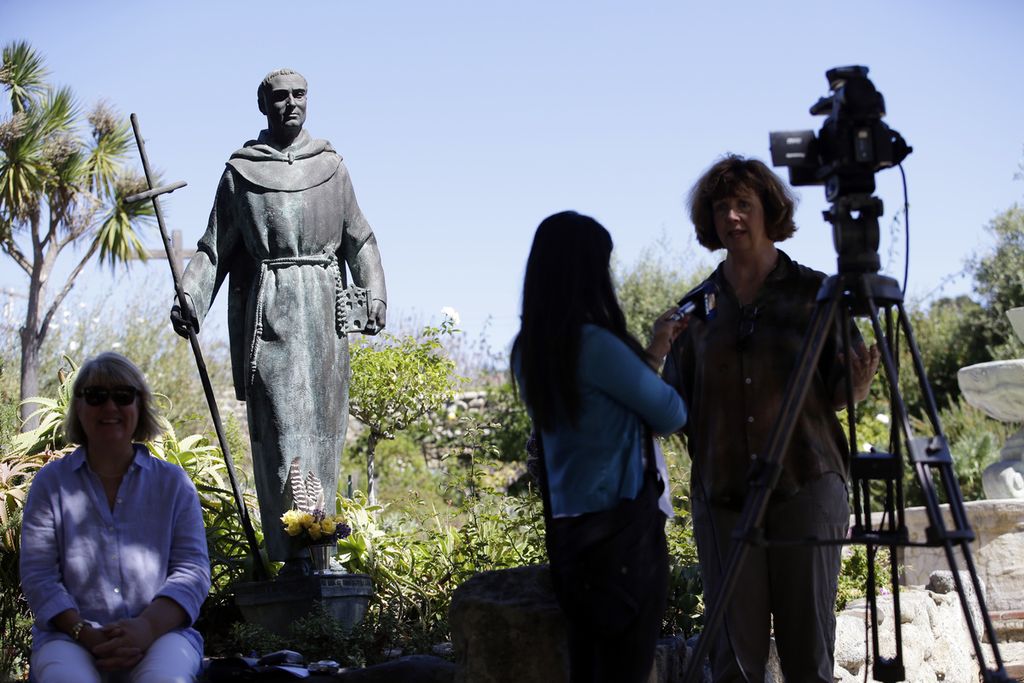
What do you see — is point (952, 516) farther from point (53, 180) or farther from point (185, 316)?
point (53, 180)

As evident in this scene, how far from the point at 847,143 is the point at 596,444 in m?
0.95

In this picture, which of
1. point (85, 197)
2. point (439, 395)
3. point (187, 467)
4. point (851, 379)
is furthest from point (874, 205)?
point (85, 197)

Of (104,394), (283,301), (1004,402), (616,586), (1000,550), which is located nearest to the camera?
(616,586)

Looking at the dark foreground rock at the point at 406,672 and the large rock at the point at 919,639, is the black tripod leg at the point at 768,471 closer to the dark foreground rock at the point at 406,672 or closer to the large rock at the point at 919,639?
the dark foreground rock at the point at 406,672

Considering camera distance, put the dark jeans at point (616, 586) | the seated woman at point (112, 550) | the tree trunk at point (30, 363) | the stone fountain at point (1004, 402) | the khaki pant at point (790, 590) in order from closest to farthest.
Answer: the dark jeans at point (616, 586) → the khaki pant at point (790, 590) → the seated woman at point (112, 550) → the stone fountain at point (1004, 402) → the tree trunk at point (30, 363)

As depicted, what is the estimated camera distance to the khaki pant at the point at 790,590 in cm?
311

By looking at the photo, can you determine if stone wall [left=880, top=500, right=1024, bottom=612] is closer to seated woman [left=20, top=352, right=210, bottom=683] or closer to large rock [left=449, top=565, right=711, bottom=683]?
large rock [left=449, top=565, right=711, bottom=683]

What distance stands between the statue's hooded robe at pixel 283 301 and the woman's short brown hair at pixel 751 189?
8.17ft

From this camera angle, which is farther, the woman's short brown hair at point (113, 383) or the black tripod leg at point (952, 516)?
the woman's short brown hair at point (113, 383)

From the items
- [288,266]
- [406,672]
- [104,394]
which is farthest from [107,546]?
[288,266]

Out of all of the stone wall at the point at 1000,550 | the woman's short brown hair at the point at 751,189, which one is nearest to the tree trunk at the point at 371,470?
the stone wall at the point at 1000,550

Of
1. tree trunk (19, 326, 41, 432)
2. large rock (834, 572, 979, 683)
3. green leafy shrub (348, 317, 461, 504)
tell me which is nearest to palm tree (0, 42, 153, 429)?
tree trunk (19, 326, 41, 432)

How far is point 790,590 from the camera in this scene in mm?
3133

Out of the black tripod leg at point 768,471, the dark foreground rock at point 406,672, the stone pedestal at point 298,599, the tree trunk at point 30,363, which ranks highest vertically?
the tree trunk at point 30,363
